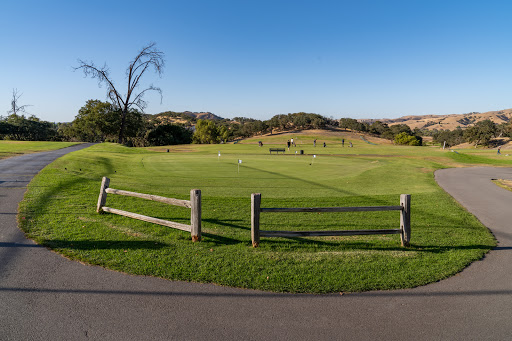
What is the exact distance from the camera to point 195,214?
7.51 meters

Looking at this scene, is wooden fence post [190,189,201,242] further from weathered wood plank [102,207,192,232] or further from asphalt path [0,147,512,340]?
asphalt path [0,147,512,340]

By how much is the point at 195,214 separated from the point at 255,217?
1.60 meters

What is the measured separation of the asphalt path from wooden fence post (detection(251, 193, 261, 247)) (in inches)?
80.9

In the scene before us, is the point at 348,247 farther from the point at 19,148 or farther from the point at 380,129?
the point at 380,129

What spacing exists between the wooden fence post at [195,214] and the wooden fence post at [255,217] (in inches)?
55.4

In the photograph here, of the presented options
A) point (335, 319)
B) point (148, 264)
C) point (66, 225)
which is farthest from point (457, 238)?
point (66, 225)

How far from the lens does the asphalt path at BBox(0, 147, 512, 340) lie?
4.30 m

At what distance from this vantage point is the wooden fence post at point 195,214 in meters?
7.32

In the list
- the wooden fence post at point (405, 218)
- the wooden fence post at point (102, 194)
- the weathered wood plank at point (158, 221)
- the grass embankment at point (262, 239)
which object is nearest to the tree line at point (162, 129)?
the grass embankment at point (262, 239)

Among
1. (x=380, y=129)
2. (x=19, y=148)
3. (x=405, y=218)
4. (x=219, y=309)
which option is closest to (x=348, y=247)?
(x=405, y=218)

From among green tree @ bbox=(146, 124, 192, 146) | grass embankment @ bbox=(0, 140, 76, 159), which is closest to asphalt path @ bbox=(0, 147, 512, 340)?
grass embankment @ bbox=(0, 140, 76, 159)

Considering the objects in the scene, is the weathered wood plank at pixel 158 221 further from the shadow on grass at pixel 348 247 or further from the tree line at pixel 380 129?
the tree line at pixel 380 129

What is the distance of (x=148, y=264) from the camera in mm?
6297

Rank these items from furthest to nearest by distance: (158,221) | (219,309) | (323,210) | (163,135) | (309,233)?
(163,135) → (158,221) → (323,210) → (309,233) → (219,309)
